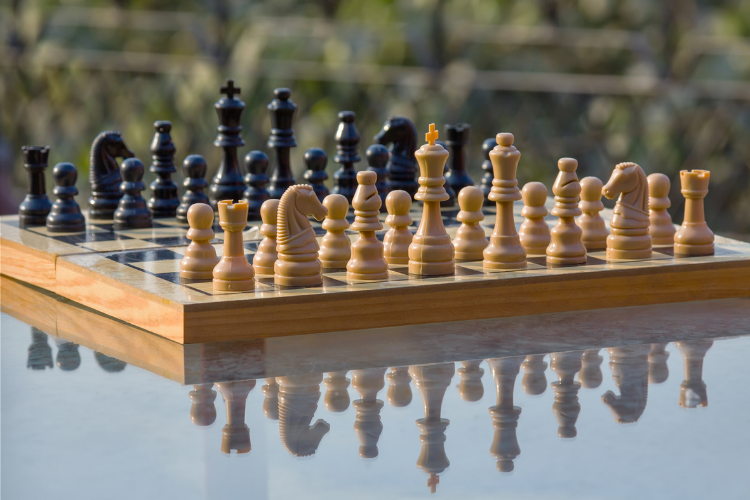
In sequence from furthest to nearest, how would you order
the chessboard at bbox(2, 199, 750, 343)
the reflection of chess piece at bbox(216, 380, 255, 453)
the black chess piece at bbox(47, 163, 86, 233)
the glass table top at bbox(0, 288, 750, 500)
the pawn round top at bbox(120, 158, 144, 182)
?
the pawn round top at bbox(120, 158, 144, 182) < the black chess piece at bbox(47, 163, 86, 233) < the chessboard at bbox(2, 199, 750, 343) < the reflection of chess piece at bbox(216, 380, 255, 453) < the glass table top at bbox(0, 288, 750, 500)

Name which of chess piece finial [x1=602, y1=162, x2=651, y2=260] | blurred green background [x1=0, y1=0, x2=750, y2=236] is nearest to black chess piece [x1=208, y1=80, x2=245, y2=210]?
chess piece finial [x1=602, y1=162, x2=651, y2=260]

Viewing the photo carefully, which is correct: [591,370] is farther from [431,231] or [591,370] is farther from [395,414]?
[431,231]

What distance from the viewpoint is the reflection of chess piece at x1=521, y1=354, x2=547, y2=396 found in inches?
54.9

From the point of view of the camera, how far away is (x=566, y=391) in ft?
4.54

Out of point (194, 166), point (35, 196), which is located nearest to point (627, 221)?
point (194, 166)

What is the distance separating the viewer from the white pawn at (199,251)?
183 centimetres

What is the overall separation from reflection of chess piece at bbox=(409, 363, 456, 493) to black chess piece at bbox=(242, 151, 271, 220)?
1.19m

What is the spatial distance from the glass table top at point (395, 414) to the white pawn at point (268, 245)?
9.9 inches

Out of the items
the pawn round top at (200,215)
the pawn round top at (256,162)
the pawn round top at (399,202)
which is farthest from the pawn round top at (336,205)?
the pawn round top at (256,162)

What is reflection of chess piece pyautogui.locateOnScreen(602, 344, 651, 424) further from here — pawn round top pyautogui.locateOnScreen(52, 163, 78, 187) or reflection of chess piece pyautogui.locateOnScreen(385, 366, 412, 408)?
pawn round top pyautogui.locateOnScreen(52, 163, 78, 187)

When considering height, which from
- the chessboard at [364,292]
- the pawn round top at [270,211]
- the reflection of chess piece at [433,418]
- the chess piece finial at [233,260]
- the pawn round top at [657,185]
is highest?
the pawn round top at [657,185]

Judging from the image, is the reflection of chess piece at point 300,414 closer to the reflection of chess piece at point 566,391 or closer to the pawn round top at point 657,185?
the reflection of chess piece at point 566,391

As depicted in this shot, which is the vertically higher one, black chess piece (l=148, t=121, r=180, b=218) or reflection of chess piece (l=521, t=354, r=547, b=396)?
black chess piece (l=148, t=121, r=180, b=218)

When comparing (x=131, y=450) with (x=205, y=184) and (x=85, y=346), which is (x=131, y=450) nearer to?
(x=85, y=346)
